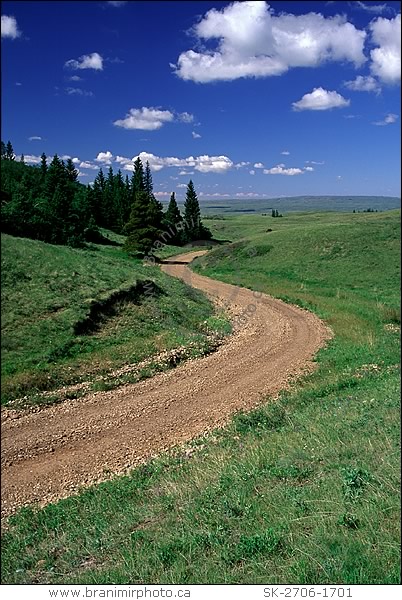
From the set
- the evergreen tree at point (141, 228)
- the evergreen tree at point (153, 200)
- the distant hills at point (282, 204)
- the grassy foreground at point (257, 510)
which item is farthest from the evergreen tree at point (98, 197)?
the grassy foreground at point (257, 510)

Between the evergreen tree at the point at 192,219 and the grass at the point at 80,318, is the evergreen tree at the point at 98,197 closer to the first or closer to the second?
the grass at the point at 80,318

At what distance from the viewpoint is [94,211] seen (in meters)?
25.9

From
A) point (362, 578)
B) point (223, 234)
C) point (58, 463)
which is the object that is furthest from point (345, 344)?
point (362, 578)

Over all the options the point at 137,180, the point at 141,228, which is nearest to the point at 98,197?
the point at 141,228

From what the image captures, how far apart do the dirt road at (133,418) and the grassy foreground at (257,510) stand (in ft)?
2.67

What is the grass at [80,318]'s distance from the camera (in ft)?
45.9

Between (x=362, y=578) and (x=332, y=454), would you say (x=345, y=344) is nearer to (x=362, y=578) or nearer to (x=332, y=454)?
(x=332, y=454)

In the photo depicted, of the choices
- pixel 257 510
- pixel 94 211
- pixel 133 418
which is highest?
pixel 94 211

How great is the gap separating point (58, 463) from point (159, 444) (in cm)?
212

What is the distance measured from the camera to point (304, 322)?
2195 centimetres

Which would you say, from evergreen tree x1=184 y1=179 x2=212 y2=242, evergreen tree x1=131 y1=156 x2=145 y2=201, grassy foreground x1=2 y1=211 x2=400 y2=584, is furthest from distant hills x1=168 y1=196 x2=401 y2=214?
grassy foreground x1=2 y1=211 x2=400 y2=584

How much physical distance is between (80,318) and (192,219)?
5214mm

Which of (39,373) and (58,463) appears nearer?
(58,463)

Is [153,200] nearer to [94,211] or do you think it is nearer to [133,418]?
[133,418]
